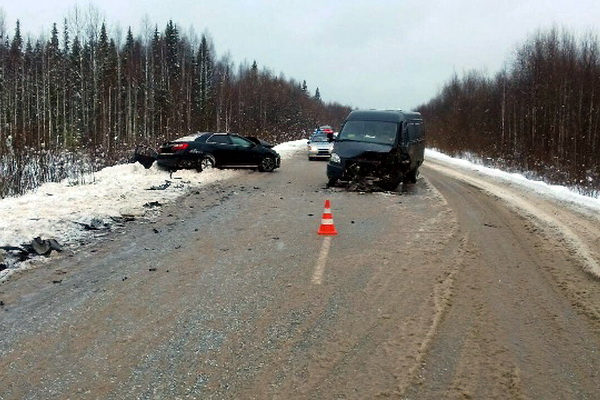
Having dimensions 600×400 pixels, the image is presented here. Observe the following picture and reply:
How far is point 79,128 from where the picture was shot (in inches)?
2158

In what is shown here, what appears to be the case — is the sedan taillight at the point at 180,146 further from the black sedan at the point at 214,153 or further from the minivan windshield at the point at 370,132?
the minivan windshield at the point at 370,132

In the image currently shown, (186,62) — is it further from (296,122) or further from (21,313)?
(21,313)

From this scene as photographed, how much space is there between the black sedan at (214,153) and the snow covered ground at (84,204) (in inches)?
62.5

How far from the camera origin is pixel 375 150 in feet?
47.0

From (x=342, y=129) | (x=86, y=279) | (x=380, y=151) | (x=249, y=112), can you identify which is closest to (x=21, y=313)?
(x=86, y=279)

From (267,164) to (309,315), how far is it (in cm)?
1591

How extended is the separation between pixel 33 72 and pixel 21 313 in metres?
67.2

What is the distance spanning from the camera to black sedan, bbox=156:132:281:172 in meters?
18.5

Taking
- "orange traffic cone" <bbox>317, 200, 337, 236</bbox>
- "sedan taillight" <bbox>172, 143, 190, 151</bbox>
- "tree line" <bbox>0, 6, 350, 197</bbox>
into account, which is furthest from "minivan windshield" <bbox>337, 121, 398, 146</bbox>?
"tree line" <bbox>0, 6, 350, 197</bbox>

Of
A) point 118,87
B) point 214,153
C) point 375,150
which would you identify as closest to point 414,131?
point 375,150

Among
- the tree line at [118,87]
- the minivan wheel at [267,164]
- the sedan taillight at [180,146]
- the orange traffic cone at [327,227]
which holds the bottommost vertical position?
the orange traffic cone at [327,227]

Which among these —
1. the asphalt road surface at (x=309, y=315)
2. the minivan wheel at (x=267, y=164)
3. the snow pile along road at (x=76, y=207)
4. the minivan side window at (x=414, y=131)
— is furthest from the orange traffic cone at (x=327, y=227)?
the minivan wheel at (x=267, y=164)

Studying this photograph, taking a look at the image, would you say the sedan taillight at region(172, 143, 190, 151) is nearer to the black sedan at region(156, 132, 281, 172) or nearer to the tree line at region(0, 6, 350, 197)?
the black sedan at region(156, 132, 281, 172)

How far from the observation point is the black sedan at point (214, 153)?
18.5 m
